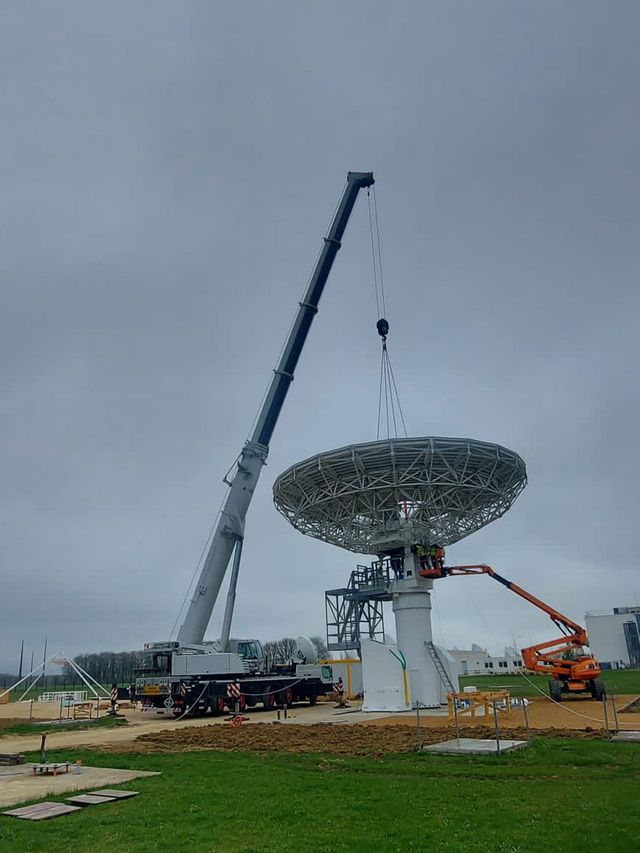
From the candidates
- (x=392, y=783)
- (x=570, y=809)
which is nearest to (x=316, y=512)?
(x=392, y=783)

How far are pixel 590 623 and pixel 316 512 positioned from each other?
90489 millimetres

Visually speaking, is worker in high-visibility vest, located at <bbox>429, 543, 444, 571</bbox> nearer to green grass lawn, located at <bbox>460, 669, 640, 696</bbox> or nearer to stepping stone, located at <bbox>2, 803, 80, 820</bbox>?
green grass lawn, located at <bbox>460, 669, 640, 696</bbox>

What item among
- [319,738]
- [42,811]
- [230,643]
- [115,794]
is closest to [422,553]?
[230,643]

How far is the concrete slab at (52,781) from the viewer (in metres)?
12.5

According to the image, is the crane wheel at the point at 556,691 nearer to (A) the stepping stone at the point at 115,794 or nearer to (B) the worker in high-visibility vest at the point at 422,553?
(B) the worker in high-visibility vest at the point at 422,553

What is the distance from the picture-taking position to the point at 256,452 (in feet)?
115

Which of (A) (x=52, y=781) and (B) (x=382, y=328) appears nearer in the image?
(A) (x=52, y=781)

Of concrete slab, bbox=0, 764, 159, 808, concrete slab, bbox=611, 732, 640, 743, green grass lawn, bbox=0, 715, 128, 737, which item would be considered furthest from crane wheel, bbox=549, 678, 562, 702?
concrete slab, bbox=0, 764, 159, 808

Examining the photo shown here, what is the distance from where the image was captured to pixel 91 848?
862 centimetres

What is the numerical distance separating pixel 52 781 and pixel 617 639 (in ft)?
354

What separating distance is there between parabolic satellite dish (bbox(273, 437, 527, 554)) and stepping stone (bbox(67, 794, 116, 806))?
20.7 m

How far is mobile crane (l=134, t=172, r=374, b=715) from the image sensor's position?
3241 centimetres

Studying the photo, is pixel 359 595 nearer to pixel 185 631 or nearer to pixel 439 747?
pixel 185 631

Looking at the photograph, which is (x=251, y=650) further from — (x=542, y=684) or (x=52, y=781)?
(x=52, y=781)
